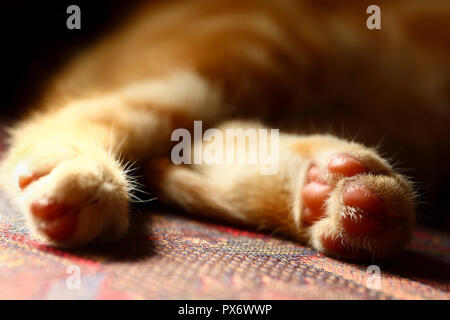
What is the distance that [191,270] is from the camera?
482 mm

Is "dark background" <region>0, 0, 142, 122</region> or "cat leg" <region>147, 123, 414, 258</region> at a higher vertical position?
"dark background" <region>0, 0, 142, 122</region>

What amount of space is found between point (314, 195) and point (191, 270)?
25 centimetres

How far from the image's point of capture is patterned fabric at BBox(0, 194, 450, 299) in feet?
1.38

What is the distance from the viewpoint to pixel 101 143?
73 centimetres

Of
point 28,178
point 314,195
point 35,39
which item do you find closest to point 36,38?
point 35,39

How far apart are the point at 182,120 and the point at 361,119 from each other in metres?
0.46

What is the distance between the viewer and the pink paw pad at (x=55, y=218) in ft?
1.70

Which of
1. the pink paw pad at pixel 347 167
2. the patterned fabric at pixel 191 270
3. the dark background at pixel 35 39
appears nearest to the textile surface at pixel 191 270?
the patterned fabric at pixel 191 270

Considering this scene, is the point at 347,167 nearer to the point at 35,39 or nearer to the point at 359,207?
the point at 359,207

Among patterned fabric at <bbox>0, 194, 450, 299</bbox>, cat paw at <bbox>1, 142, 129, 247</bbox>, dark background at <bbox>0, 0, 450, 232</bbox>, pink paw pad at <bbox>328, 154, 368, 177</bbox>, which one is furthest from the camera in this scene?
dark background at <bbox>0, 0, 450, 232</bbox>

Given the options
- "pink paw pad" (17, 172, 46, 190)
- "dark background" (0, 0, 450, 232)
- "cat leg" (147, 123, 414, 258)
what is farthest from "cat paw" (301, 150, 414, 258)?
"dark background" (0, 0, 450, 232)

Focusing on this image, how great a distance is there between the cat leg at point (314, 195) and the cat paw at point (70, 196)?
0.71ft

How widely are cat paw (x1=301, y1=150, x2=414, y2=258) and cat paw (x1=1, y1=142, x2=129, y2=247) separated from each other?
0.28 meters

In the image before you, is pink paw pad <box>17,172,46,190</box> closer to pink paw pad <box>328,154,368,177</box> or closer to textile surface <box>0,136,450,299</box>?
textile surface <box>0,136,450,299</box>
